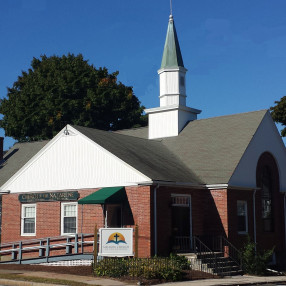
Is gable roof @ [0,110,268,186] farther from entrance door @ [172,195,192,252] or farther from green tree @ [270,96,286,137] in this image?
green tree @ [270,96,286,137]

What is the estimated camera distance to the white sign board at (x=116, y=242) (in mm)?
22234

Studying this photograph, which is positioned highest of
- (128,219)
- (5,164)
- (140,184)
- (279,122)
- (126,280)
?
(279,122)

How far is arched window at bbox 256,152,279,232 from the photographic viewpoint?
30422 mm

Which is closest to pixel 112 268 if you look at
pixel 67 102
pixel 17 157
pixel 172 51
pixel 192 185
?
pixel 192 185

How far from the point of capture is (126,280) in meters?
20.0

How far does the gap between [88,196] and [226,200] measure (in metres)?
6.97

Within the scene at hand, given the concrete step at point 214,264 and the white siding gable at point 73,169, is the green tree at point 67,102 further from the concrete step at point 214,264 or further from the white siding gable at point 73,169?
the concrete step at point 214,264

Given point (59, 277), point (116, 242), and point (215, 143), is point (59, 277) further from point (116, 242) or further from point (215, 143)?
point (215, 143)

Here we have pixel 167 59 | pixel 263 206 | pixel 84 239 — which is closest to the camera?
pixel 84 239

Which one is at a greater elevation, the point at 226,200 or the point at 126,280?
the point at 226,200

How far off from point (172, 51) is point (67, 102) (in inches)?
Result: 741

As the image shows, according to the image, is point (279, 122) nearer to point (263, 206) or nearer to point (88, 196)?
point (263, 206)

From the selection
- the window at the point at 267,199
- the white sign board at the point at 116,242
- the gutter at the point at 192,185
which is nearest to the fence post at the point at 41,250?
the white sign board at the point at 116,242

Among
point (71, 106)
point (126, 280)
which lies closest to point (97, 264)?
point (126, 280)
